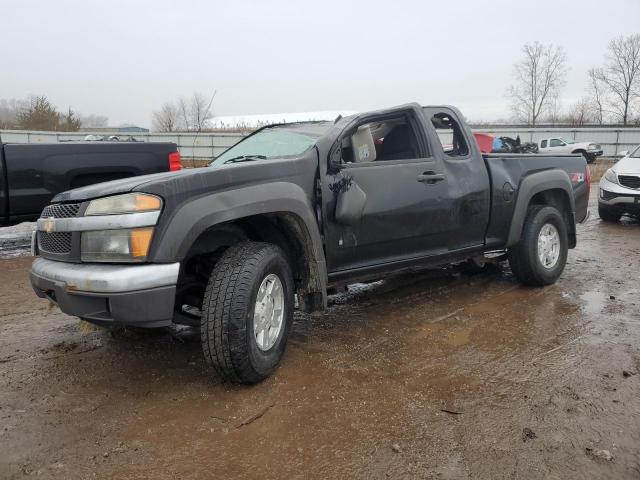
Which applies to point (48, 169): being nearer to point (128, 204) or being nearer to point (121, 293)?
point (128, 204)

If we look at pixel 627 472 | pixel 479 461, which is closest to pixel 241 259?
pixel 479 461

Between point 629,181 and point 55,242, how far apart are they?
9.73 m

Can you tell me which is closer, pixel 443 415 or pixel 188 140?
pixel 443 415

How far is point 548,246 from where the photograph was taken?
5473 mm

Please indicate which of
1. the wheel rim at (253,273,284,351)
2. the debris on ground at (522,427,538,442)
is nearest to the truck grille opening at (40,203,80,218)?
the wheel rim at (253,273,284,351)

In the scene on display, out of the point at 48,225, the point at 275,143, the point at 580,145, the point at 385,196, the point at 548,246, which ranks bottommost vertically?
the point at 548,246

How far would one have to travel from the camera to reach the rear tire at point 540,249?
204 inches

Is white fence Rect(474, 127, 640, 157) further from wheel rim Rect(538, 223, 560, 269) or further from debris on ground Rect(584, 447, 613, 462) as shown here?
debris on ground Rect(584, 447, 613, 462)

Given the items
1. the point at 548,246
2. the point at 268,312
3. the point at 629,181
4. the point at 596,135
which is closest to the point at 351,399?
the point at 268,312

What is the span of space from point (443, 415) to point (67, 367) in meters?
2.42

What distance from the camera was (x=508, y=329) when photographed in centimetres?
418

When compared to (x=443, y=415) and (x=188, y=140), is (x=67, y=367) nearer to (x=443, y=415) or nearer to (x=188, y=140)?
(x=443, y=415)

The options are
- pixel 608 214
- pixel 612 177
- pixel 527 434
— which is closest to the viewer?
pixel 527 434

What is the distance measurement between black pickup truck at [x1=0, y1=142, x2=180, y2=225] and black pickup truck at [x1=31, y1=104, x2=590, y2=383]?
2.77m
